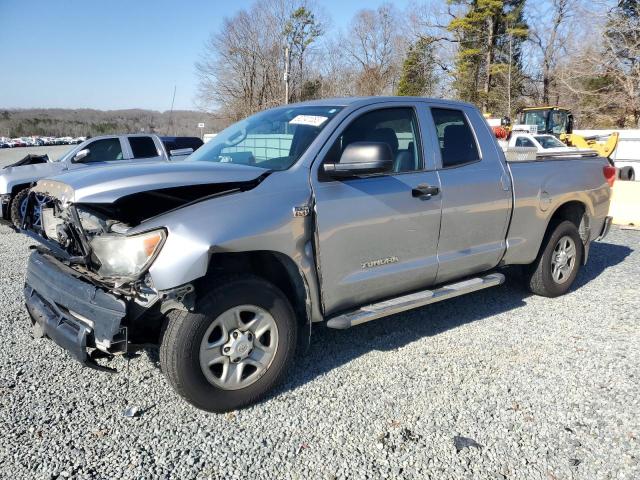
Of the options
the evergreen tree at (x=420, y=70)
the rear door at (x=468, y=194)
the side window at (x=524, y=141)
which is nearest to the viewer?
the rear door at (x=468, y=194)

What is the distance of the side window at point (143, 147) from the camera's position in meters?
11.0

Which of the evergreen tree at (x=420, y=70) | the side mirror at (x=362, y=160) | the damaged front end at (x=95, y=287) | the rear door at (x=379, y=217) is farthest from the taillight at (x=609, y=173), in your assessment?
the evergreen tree at (x=420, y=70)

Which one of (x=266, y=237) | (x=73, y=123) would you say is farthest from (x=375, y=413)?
(x=73, y=123)

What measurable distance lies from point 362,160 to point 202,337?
151cm

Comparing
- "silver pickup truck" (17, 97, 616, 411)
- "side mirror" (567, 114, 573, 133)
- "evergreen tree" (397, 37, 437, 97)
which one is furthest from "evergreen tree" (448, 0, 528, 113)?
"silver pickup truck" (17, 97, 616, 411)

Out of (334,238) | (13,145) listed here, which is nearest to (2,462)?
(334,238)

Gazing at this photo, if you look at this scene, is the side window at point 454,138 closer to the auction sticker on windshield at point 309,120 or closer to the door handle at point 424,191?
the door handle at point 424,191

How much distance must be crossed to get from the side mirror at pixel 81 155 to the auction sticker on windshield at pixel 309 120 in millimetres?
8387

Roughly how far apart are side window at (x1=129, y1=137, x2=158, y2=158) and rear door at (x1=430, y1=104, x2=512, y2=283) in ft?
27.5

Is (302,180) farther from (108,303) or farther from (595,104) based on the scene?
(595,104)

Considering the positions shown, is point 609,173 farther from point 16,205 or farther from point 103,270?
point 16,205

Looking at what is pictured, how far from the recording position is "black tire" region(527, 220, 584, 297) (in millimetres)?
5059

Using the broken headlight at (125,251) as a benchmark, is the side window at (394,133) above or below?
above

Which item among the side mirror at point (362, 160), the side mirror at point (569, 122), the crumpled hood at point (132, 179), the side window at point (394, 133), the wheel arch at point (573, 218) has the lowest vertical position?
the wheel arch at point (573, 218)
